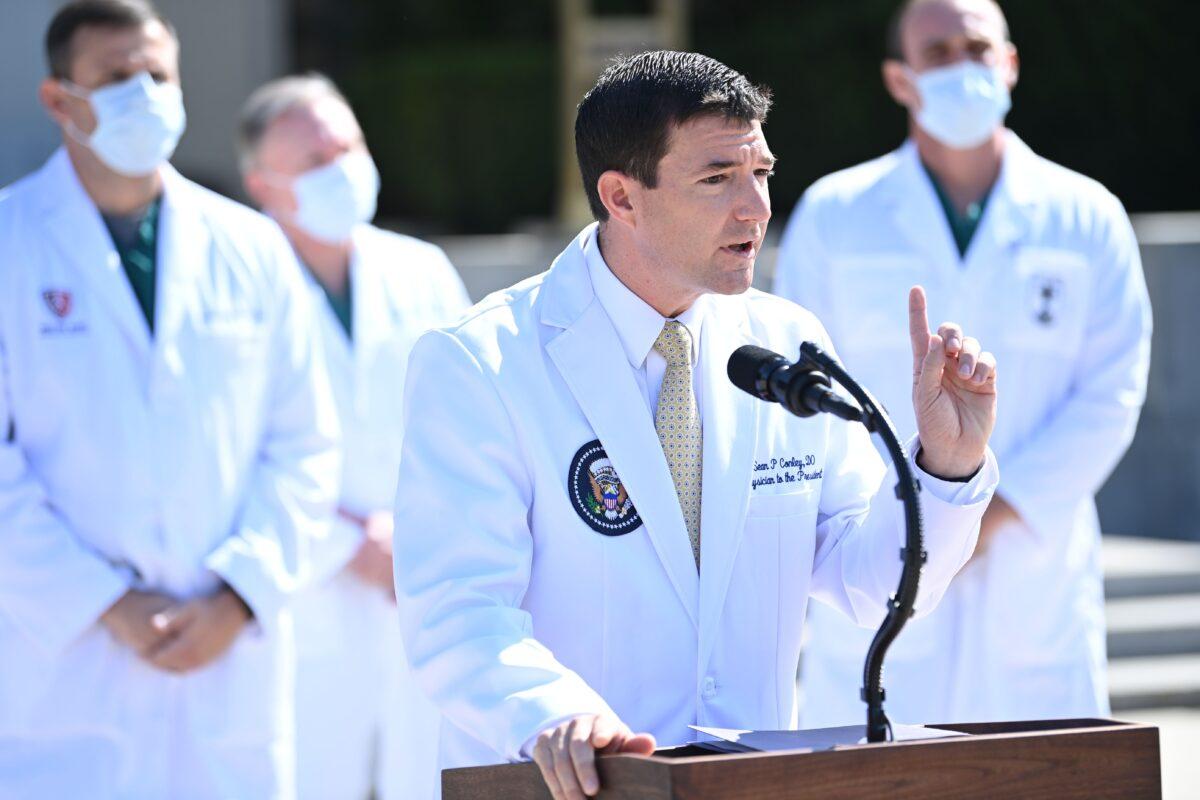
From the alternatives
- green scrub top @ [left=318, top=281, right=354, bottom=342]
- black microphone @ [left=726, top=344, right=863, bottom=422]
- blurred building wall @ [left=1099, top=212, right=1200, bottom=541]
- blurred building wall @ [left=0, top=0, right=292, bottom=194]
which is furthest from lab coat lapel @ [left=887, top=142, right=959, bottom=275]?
blurred building wall @ [left=0, top=0, right=292, bottom=194]

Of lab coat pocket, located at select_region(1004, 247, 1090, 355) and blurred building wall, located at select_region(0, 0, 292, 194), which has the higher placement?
blurred building wall, located at select_region(0, 0, 292, 194)

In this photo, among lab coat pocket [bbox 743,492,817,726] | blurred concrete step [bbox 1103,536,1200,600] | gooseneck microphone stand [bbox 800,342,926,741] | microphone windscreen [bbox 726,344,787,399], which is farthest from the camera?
blurred concrete step [bbox 1103,536,1200,600]

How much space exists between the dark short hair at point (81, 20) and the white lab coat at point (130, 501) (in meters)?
0.30

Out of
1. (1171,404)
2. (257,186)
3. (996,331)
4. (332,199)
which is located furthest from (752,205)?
(1171,404)

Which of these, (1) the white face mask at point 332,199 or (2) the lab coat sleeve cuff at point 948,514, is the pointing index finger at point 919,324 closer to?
(2) the lab coat sleeve cuff at point 948,514

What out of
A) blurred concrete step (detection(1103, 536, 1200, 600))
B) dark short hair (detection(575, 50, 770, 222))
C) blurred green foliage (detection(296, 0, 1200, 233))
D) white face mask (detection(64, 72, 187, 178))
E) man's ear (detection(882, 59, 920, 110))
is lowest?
blurred concrete step (detection(1103, 536, 1200, 600))

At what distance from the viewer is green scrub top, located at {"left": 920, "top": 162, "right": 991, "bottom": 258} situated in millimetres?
5203

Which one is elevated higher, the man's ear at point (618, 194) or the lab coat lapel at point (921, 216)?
the lab coat lapel at point (921, 216)

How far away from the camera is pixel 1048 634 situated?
4.97 metres

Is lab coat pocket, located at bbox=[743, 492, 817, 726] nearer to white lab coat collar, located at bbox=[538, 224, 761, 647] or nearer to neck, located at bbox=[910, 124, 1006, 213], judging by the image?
white lab coat collar, located at bbox=[538, 224, 761, 647]

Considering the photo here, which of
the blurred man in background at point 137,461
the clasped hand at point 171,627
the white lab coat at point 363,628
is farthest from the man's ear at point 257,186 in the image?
the clasped hand at point 171,627

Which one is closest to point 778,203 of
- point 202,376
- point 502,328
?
point 202,376

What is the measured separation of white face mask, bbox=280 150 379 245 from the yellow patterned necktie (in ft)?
9.15

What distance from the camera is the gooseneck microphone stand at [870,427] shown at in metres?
2.43
